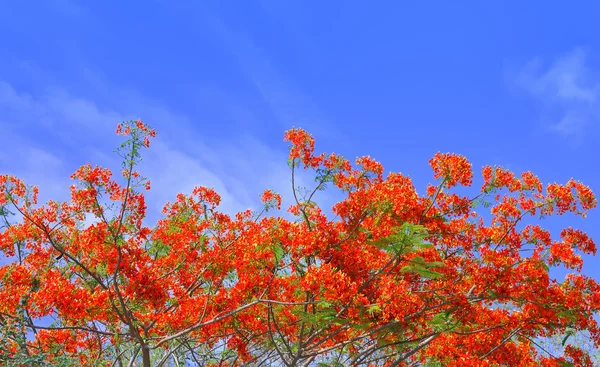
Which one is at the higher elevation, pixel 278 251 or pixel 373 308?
pixel 278 251

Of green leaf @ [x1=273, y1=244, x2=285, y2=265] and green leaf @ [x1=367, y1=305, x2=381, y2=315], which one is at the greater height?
green leaf @ [x1=273, y1=244, x2=285, y2=265]

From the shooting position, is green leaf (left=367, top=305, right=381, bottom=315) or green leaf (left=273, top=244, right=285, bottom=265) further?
green leaf (left=273, top=244, right=285, bottom=265)

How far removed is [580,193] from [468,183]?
215cm

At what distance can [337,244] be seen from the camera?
333 inches

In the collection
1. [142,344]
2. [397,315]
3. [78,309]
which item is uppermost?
[78,309]

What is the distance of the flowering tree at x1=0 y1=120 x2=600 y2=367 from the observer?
8117 millimetres

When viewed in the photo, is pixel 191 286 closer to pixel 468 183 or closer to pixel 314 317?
pixel 314 317

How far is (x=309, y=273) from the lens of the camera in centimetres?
755

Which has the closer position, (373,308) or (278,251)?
(373,308)

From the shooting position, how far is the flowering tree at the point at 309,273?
8.12 metres

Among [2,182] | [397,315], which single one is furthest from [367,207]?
[2,182]

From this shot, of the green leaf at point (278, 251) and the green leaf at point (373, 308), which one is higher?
the green leaf at point (278, 251)

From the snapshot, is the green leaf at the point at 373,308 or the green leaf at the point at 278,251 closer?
the green leaf at the point at 373,308

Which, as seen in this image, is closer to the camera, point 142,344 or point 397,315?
point 397,315
